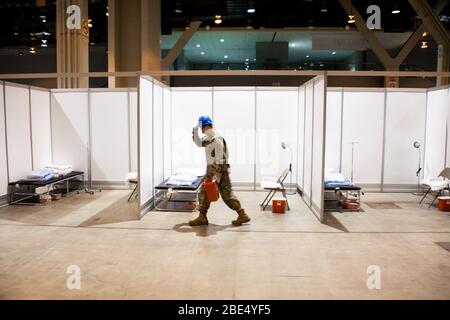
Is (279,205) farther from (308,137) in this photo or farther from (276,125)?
(276,125)

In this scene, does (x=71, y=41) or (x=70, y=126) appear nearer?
(x=70, y=126)

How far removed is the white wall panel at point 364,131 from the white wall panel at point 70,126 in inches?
235

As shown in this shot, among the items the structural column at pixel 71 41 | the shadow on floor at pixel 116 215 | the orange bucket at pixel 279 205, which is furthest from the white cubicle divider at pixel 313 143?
the structural column at pixel 71 41

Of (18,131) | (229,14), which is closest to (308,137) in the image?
(18,131)

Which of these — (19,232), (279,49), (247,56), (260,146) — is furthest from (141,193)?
(247,56)

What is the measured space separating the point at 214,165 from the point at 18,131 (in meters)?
4.46

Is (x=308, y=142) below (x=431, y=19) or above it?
below

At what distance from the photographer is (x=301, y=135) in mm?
8469

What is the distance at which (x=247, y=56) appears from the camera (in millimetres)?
24594

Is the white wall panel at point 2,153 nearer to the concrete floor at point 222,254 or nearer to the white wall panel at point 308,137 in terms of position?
the concrete floor at point 222,254

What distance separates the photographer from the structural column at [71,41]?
10391 millimetres

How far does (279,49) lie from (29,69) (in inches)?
580

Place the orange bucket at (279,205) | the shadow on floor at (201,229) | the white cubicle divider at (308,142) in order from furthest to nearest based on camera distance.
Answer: the white cubicle divider at (308,142)
the orange bucket at (279,205)
the shadow on floor at (201,229)

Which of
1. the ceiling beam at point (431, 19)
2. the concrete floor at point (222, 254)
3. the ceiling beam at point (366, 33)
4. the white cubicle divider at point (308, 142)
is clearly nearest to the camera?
the concrete floor at point (222, 254)
